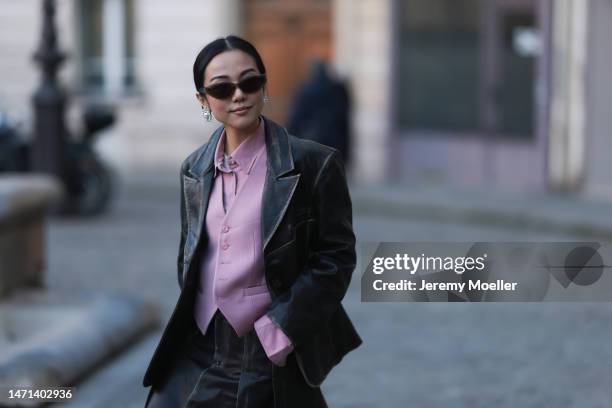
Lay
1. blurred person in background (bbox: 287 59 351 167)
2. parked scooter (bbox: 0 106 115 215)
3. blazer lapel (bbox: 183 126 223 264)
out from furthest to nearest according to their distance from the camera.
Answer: blurred person in background (bbox: 287 59 351 167) < parked scooter (bbox: 0 106 115 215) < blazer lapel (bbox: 183 126 223 264)

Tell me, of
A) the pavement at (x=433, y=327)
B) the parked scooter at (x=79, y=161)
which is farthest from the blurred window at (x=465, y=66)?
the parked scooter at (x=79, y=161)

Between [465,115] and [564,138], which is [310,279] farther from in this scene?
[465,115]

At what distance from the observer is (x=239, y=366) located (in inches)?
136

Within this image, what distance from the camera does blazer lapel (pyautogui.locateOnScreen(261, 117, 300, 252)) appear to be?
3.40 meters

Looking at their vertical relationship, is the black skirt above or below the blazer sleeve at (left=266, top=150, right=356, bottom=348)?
below

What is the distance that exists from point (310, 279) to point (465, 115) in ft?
48.8

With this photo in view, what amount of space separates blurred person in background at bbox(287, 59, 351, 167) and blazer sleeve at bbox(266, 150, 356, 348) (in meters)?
13.7

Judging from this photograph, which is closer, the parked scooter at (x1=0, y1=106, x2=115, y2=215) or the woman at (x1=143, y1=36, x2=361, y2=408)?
the woman at (x1=143, y1=36, x2=361, y2=408)

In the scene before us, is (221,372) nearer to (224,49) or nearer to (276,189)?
(276,189)

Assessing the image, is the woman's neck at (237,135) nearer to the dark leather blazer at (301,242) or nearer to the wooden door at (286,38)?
the dark leather blazer at (301,242)

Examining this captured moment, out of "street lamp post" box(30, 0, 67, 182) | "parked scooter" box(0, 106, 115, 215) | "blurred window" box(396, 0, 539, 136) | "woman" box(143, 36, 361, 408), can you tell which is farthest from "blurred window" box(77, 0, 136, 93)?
"woman" box(143, 36, 361, 408)

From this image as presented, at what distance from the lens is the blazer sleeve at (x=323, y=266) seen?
338 centimetres

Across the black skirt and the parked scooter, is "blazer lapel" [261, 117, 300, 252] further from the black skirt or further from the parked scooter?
the parked scooter

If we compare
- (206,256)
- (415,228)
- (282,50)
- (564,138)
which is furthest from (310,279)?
(282,50)
